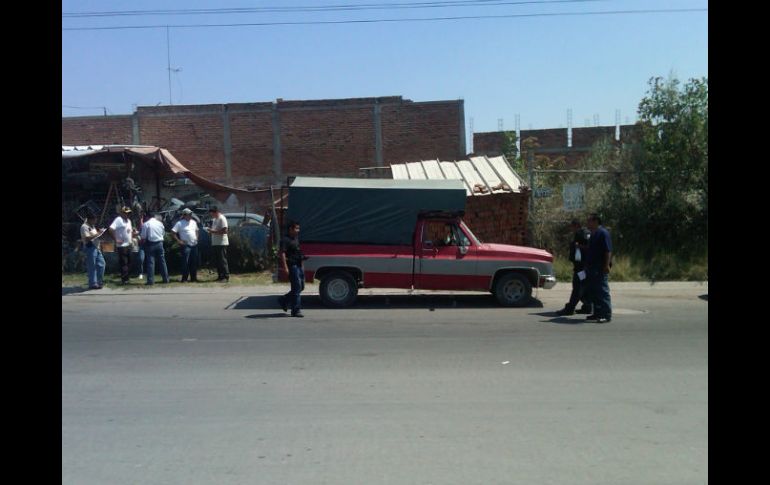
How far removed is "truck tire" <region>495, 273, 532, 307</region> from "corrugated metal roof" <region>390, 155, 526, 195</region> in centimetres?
466

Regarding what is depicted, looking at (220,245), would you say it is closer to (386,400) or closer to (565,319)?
(565,319)

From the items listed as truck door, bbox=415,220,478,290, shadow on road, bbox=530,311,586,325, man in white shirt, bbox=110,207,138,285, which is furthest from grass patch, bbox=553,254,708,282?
man in white shirt, bbox=110,207,138,285

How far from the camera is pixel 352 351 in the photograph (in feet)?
30.0

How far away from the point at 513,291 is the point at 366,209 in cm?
313

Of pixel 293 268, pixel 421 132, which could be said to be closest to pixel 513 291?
pixel 293 268

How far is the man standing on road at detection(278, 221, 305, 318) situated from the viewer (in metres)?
12.1

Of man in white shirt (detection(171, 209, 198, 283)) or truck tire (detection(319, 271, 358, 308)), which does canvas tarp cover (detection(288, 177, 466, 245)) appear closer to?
truck tire (detection(319, 271, 358, 308))

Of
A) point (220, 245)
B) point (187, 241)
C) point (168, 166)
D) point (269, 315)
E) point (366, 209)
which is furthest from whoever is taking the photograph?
point (168, 166)

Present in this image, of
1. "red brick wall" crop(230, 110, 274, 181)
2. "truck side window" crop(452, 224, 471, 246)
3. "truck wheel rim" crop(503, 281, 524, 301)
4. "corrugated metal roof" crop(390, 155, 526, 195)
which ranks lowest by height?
"truck wheel rim" crop(503, 281, 524, 301)

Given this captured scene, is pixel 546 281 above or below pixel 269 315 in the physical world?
above

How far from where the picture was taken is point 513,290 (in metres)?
13.2
